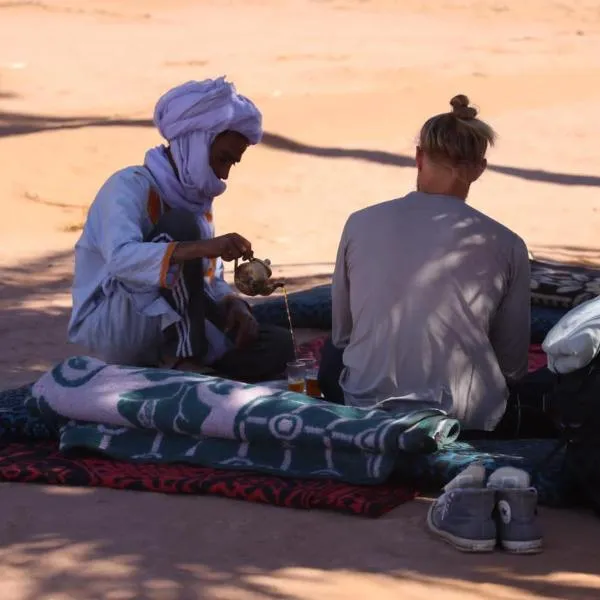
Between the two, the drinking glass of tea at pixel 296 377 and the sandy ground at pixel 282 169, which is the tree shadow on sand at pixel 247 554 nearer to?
the sandy ground at pixel 282 169

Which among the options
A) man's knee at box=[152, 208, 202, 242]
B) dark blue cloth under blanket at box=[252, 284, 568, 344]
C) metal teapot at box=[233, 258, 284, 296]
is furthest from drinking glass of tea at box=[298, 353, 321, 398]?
dark blue cloth under blanket at box=[252, 284, 568, 344]

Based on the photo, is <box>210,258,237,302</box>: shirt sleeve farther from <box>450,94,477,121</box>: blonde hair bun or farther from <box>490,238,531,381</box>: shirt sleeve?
<box>450,94,477,121</box>: blonde hair bun

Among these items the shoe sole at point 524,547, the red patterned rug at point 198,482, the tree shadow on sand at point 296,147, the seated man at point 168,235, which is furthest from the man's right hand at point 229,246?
the tree shadow on sand at point 296,147

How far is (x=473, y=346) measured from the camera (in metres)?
4.89

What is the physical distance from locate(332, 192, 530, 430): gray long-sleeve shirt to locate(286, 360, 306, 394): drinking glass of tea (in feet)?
2.48

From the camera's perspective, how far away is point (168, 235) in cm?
566

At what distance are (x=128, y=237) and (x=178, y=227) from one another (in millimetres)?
229

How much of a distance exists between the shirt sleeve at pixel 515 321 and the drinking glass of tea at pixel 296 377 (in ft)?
3.13

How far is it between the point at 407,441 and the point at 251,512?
548 mm

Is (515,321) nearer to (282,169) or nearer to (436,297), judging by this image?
(436,297)

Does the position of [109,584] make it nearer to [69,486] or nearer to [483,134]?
[69,486]

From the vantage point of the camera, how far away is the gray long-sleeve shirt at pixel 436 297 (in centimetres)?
481

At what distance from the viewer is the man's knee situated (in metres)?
5.67

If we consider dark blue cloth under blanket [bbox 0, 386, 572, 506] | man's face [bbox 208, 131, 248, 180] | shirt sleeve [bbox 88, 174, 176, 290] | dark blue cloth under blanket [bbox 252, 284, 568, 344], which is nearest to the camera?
dark blue cloth under blanket [bbox 0, 386, 572, 506]
